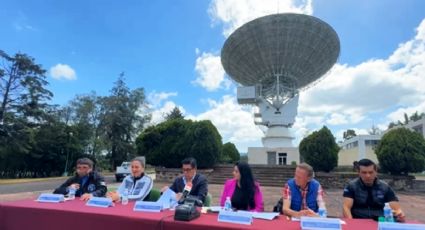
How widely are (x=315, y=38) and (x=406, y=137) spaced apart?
10401 mm

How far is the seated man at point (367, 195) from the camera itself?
10.6 feet

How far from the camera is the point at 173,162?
19453mm

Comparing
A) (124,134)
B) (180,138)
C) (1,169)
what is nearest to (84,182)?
(180,138)

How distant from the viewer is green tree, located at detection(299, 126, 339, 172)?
1727 centimetres

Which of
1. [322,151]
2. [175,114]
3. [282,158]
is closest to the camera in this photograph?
[322,151]

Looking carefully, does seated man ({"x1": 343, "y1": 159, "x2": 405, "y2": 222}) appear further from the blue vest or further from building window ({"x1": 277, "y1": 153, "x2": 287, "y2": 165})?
building window ({"x1": 277, "y1": 153, "x2": 287, "y2": 165})

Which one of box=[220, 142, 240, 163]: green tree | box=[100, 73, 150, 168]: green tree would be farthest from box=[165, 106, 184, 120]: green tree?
box=[220, 142, 240, 163]: green tree

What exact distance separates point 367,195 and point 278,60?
882 inches

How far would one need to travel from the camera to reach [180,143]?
19.1m

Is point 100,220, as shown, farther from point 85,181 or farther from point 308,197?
point 308,197

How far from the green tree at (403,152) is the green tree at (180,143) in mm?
9668

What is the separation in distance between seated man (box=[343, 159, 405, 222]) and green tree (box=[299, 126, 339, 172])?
14.7m

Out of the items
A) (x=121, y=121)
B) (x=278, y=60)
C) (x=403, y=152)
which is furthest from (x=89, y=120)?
(x=403, y=152)

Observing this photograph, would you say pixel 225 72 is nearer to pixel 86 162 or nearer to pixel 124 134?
pixel 124 134
